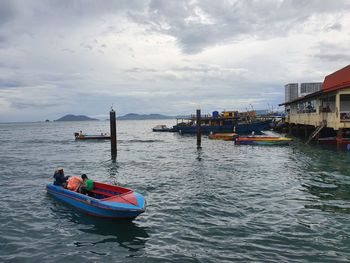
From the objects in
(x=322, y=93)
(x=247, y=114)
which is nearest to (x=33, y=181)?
(x=322, y=93)

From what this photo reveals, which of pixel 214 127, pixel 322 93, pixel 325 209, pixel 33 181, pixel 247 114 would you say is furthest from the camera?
pixel 247 114

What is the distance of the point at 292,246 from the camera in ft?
34.8

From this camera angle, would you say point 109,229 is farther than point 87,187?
No

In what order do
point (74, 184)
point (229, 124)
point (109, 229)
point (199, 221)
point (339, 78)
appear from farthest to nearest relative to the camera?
point (229, 124) < point (339, 78) < point (74, 184) < point (199, 221) < point (109, 229)

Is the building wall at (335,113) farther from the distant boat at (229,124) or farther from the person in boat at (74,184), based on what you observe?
the person in boat at (74,184)

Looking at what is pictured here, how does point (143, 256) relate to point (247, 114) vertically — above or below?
below

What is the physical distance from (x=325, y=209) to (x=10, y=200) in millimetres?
15467

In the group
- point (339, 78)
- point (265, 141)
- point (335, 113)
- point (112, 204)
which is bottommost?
point (112, 204)

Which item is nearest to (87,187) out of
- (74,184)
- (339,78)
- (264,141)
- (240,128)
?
(74,184)

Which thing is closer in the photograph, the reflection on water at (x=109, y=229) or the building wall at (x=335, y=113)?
the reflection on water at (x=109, y=229)

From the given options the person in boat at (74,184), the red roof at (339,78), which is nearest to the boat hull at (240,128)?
the red roof at (339,78)

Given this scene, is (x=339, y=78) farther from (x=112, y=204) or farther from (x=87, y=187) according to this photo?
(x=112, y=204)

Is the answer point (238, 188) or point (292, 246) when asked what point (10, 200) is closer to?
point (238, 188)

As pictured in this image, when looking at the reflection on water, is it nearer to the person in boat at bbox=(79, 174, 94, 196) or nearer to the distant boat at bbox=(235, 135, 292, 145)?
the person in boat at bbox=(79, 174, 94, 196)
